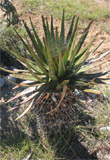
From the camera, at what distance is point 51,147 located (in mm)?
1992

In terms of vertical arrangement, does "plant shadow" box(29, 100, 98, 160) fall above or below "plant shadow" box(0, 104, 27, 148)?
below

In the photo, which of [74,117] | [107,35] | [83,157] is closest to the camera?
[83,157]

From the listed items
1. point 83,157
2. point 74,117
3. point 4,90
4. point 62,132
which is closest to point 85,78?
point 74,117

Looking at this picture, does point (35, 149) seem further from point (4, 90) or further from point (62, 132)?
point (4, 90)

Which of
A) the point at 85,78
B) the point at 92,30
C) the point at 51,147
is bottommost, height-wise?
the point at 51,147

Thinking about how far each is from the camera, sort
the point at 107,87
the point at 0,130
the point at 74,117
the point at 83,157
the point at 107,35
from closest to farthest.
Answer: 1. the point at 83,157
2. the point at 74,117
3. the point at 0,130
4. the point at 107,87
5. the point at 107,35

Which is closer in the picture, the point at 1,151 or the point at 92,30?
the point at 1,151

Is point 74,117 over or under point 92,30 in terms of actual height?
under

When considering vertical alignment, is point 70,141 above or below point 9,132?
below

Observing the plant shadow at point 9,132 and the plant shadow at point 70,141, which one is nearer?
the plant shadow at point 70,141

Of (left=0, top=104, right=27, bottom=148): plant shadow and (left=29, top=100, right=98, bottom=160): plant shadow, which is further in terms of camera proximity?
(left=0, top=104, right=27, bottom=148): plant shadow

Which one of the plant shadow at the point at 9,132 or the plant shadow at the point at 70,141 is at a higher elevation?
the plant shadow at the point at 9,132

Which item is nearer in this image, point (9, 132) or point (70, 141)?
point (70, 141)

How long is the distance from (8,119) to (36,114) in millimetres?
488
